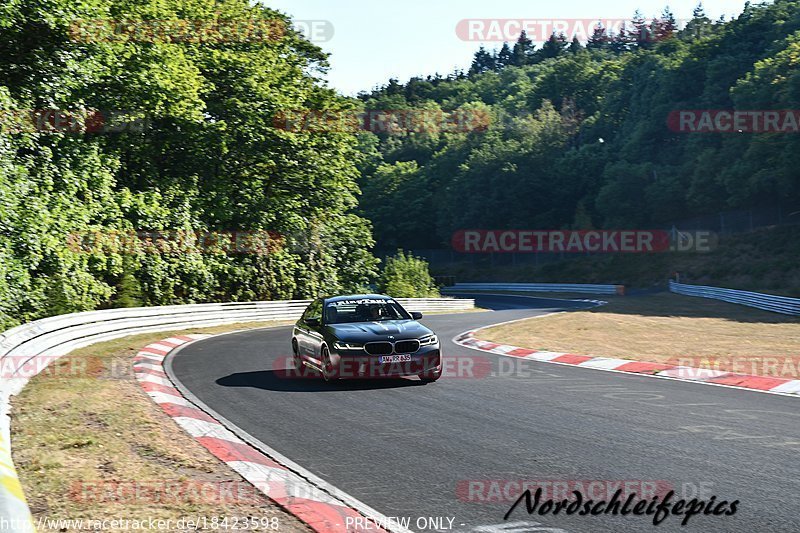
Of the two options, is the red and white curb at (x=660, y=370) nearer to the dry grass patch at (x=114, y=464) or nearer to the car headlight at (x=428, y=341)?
the car headlight at (x=428, y=341)

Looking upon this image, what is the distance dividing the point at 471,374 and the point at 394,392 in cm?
254

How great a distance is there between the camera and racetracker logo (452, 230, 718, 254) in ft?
244

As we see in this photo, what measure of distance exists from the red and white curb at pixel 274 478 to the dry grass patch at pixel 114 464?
0.39ft

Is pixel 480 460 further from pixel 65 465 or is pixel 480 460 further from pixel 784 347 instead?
pixel 784 347

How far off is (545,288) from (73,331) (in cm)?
5607

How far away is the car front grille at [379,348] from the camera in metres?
12.4

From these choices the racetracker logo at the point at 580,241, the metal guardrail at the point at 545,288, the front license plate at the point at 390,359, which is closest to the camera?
the front license plate at the point at 390,359

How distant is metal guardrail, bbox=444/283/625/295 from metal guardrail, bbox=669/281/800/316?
5.52 m

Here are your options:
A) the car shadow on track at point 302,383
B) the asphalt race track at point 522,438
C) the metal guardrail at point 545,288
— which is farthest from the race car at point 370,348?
the metal guardrail at point 545,288

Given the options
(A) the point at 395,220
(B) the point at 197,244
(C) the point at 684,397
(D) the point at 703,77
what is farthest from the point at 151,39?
(A) the point at 395,220

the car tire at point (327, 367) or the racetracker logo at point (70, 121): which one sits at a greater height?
the racetracker logo at point (70, 121)

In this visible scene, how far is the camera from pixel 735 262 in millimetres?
65875

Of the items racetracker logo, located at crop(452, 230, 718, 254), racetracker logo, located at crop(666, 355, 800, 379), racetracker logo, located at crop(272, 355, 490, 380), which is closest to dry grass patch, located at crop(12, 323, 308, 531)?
racetracker logo, located at crop(272, 355, 490, 380)
